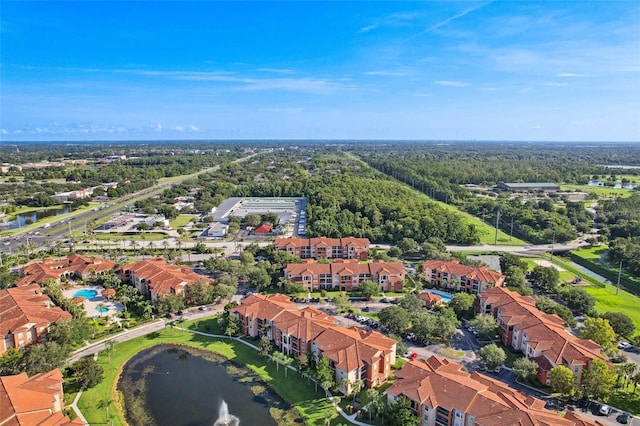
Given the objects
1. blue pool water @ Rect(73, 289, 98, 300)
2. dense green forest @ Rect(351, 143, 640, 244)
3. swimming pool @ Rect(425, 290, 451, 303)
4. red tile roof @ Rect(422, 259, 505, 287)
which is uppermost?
dense green forest @ Rect(351, 143, 640, 244)

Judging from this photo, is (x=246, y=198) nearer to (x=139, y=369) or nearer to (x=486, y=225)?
(x=486, y=225)

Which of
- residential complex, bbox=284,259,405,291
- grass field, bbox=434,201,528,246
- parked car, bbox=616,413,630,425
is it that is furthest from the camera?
grass field, bbox=434,201,528,246

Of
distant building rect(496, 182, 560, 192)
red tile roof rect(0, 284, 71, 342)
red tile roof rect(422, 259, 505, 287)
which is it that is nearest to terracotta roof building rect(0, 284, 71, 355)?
red tile roof rect(0, 284, 71, 342)

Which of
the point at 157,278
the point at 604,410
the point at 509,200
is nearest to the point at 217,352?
the point at 157,278

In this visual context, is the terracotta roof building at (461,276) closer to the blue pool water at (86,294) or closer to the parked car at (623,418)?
the parked car at (623,418)

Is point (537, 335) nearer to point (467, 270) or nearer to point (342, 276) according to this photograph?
point (467, 270)

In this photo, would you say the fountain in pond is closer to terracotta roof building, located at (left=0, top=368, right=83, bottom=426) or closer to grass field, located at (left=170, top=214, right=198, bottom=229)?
terracotta roof building, located at (left=0, top=368, right=83, bottom=426)
